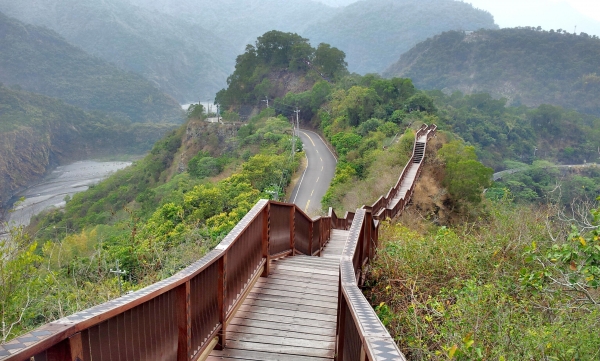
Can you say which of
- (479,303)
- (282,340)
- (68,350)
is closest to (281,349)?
(282,340)

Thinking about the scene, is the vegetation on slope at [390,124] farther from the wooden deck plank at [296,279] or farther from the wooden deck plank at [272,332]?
the wooden deck plank at [272,332]

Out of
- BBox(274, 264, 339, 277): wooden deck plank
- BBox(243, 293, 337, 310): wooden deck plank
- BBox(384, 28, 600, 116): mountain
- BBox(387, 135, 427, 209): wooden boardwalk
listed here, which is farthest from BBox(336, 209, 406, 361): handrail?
BBox(384, 28, 600, 116): mountain

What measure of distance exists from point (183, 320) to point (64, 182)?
86294 mm

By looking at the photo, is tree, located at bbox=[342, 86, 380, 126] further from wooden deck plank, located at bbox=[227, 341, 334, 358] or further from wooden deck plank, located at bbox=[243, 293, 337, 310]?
wooden deck plank, located at bbox=[227, 341, 334, 358]

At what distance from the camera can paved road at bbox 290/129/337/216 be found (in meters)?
31.4

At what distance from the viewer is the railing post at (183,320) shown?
3.46 meters

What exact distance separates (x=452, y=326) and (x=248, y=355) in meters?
1.99

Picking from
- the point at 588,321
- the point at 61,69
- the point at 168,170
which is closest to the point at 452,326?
the point at 588,321

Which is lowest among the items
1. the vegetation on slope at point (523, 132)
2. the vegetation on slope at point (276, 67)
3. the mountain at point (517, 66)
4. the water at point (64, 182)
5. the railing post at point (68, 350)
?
the water at point (64, 182)

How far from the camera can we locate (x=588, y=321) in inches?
174

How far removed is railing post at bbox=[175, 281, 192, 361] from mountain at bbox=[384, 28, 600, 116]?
4455 inches

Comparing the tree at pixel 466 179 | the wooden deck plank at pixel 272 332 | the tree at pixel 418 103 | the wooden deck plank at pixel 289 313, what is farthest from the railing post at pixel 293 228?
the tree at pixel 418 103

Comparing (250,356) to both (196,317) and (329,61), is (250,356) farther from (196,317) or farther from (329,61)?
(329,61)

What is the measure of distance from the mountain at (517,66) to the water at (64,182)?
258 feet
